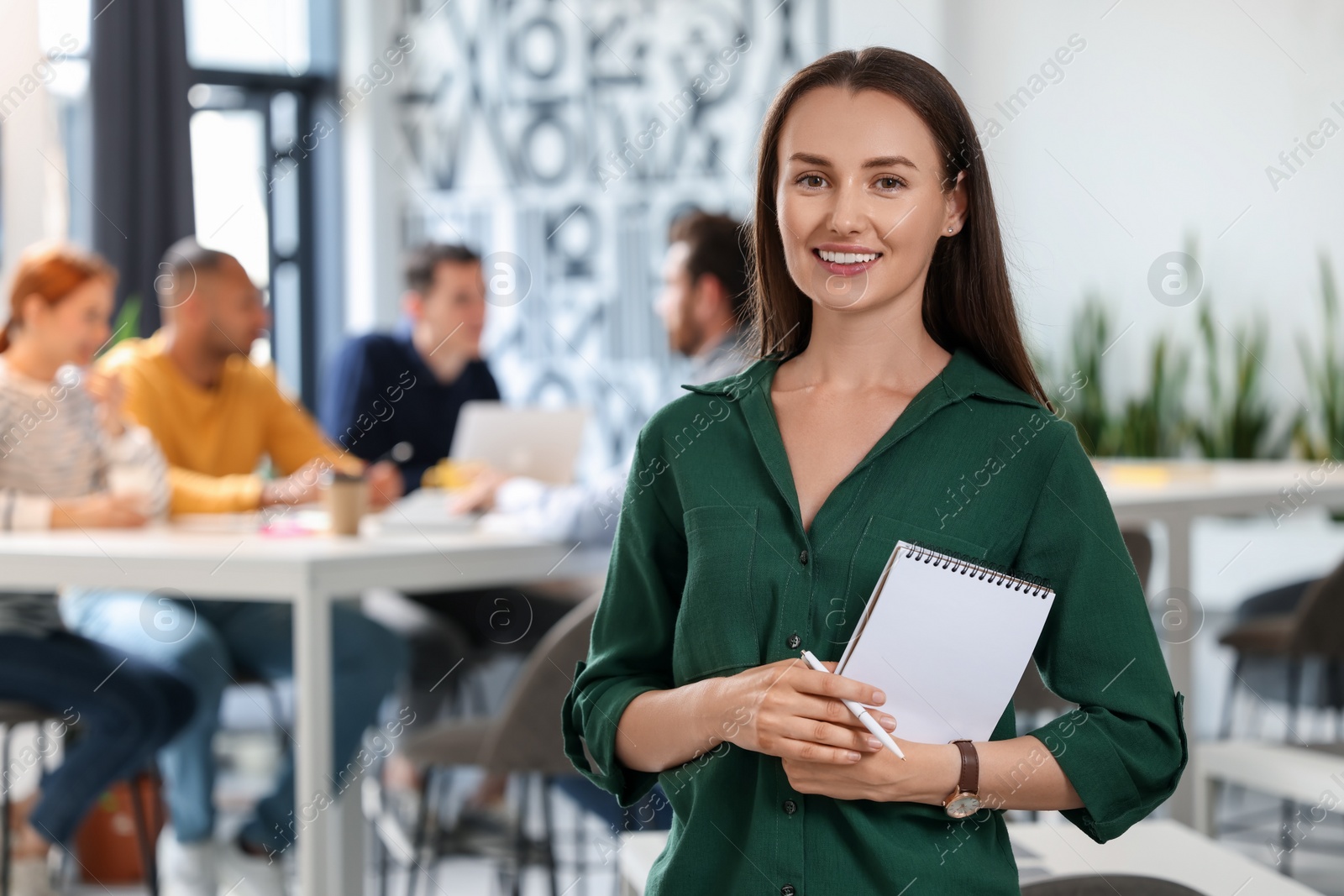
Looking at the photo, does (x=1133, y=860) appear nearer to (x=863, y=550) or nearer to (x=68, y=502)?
(x=863, y=550)

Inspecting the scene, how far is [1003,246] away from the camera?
1132 millimetres

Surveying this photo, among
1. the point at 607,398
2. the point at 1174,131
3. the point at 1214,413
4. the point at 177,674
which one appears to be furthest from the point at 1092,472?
the point at 607,398

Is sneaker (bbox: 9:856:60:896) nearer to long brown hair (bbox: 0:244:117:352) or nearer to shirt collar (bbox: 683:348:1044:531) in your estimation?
long brown hair (bbox: 0:244:117:352)

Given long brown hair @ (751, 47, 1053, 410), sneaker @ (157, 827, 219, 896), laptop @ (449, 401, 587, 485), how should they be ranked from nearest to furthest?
long brown hair @ (751, 47, 1053, 410) → sneaker @ (157, 827, 219, 896) → laptop @ (449, 401, 587, 485)

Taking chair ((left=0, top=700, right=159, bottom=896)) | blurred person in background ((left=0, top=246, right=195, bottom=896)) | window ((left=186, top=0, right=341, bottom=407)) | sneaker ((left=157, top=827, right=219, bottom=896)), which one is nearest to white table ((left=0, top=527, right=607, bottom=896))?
blurred person in background ((left=0, top=246, right=195, bottom=896))

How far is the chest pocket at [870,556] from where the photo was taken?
40.0 inches

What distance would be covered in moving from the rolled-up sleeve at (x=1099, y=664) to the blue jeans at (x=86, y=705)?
89.2 inches

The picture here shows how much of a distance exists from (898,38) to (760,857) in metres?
5.34

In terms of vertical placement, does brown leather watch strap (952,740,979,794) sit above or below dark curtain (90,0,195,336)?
below

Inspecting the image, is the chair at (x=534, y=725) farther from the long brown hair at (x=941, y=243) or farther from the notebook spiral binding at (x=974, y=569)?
the notebook spiral binding at (x=974, y=569)

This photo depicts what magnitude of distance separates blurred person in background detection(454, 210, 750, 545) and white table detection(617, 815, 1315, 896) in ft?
4.21

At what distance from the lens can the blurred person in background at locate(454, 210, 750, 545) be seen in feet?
8.98

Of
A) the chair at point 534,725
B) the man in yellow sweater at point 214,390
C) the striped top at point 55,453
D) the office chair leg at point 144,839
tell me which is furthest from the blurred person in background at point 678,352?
the office chair leg at point 144,839

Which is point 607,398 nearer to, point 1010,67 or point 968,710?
point 1010,67
